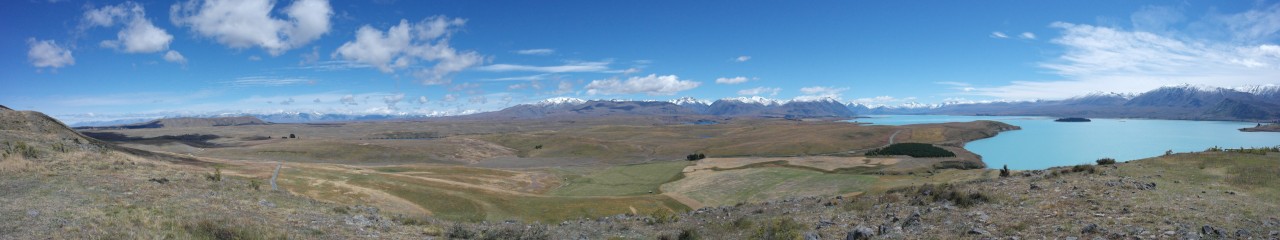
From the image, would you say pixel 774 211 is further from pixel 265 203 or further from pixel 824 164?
pixel 824 164

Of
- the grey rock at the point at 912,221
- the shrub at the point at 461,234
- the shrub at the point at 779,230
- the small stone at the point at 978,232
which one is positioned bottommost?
the shrub at the point at 461,234

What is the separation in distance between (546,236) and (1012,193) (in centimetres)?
1952

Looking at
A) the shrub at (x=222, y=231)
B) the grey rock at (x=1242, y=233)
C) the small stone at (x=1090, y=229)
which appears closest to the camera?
the grey rock at (x=1242, y=233)

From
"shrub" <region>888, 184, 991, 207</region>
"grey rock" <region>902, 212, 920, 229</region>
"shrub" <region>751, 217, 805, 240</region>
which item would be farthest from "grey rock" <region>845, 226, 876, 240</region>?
"shrub" <region>888, 184, 991, 207</region>

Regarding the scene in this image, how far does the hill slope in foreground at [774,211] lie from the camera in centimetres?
1584

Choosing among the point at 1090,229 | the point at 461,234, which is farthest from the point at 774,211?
the point at 461,234

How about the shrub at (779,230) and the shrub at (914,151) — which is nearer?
the shrub at (779,230)

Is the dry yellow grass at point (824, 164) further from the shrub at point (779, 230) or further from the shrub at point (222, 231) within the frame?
the shrub at point (222, 231)

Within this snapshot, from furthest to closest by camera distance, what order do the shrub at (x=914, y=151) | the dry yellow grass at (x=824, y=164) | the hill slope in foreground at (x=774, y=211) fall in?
the shrub at (x=914, y=151), the dry yellow grass at (x=824, y=164), the hill slope in foreground at (x=774, y=211)

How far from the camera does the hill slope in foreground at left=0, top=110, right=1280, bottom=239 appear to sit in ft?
52.0

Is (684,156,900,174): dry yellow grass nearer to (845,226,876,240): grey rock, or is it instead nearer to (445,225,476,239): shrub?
(445,225,476,239): shrub

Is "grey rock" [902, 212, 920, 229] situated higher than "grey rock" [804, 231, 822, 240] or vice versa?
"grey rock" [902, 212, 920, 229]

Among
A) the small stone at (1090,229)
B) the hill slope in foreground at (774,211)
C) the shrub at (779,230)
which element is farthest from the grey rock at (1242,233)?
the shrub at (779,230)

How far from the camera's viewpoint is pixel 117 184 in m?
26.2
